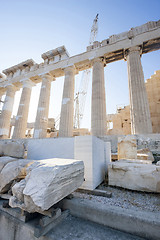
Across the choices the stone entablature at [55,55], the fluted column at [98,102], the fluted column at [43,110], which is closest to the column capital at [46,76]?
the fluted column at [43,110]

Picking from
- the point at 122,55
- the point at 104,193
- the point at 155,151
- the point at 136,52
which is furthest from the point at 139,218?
the point at 122,55

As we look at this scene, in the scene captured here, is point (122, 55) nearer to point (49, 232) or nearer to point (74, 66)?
point (74, 66)

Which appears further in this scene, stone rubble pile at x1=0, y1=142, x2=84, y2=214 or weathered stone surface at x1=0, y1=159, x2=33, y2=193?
weathered stone surface at x1=0, y1=159, x2=33, y2=193

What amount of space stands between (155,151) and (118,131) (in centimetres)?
981

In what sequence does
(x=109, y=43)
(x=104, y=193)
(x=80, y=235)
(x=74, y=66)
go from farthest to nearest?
(x=74, y=66)
(x=109, y=43)
(x=104, y=193)
(x=80, y=235)

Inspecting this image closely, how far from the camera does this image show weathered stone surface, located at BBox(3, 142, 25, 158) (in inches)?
143

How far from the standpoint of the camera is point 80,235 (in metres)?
1.44

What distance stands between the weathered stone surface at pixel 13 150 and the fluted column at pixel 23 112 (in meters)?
10.9

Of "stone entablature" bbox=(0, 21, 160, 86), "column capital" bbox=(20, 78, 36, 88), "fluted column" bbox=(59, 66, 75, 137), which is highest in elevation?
"stone entablature" bbox=(0, 21, 160, 86)

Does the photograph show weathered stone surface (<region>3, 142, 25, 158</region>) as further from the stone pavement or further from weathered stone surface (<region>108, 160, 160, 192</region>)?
weathered stone surface (<region>108, 160, 160, 192</region>)

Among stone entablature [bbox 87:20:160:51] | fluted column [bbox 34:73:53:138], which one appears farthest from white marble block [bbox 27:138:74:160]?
stone entablature [bbox 87:20:160:51]

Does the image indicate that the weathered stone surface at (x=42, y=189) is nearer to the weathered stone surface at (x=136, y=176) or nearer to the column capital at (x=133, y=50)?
the weathered stone surface at (x=136, y=176)

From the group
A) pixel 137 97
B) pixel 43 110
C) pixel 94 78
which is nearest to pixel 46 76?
pixel 43 110

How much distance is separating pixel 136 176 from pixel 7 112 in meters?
18.2
